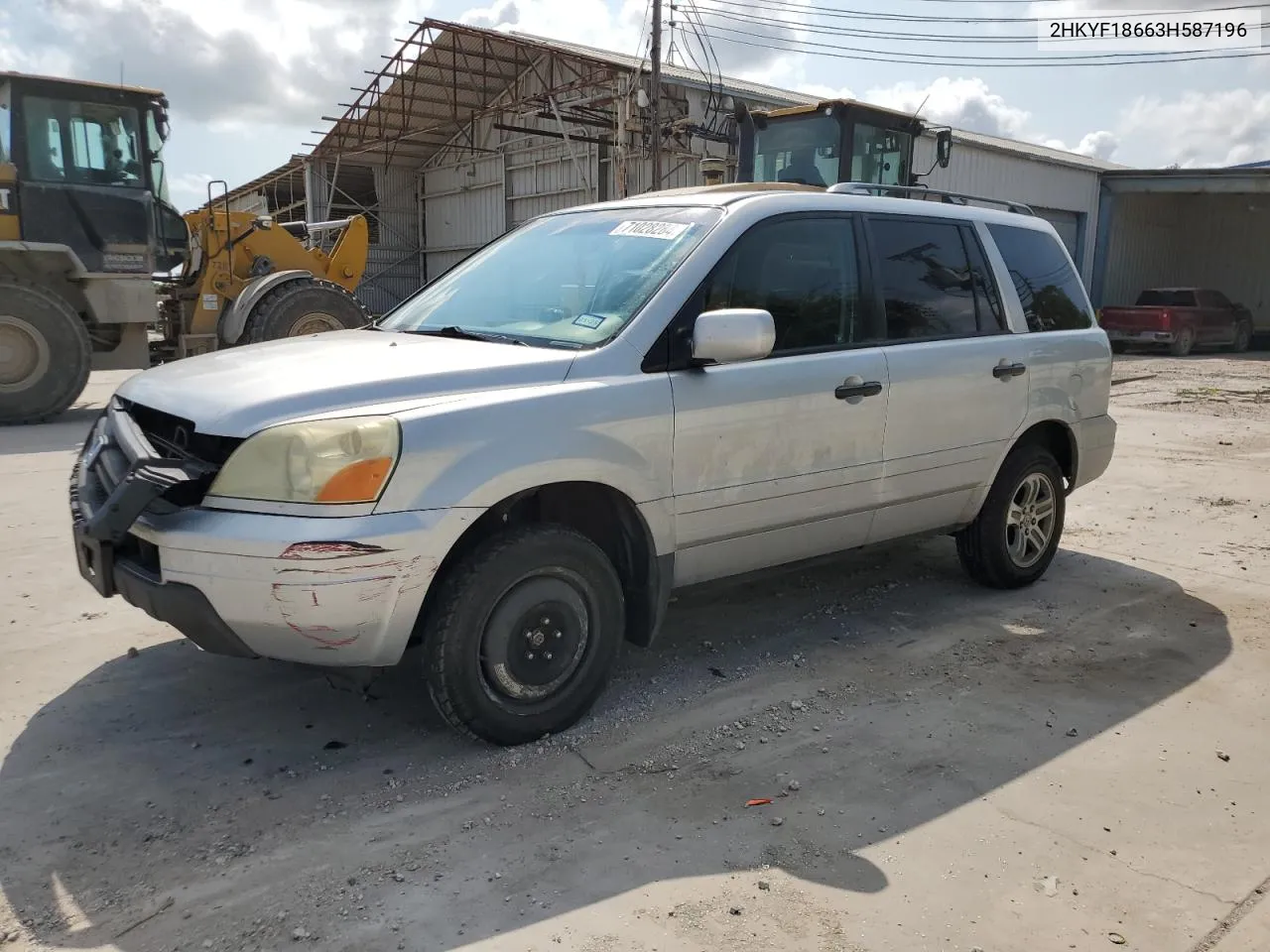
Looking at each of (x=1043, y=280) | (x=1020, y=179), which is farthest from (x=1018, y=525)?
(x=1020, y=179)

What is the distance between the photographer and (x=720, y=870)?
2.83 meters

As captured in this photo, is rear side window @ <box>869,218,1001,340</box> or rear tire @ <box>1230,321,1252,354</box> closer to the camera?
rear side window @ <box>869,218,1001,340</box>

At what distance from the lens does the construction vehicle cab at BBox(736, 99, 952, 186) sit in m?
13.8

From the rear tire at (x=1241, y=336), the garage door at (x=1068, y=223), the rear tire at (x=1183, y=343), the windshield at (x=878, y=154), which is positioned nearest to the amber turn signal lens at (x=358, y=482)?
the windshield at (x=878, y=154)

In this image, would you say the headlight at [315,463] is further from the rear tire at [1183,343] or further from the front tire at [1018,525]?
the rear tire at [1183,343]

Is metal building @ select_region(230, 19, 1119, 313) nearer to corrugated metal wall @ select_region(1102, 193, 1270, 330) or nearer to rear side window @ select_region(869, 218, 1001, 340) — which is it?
corrugated metal wall @ select_region(1102, 193, 1270, 330)

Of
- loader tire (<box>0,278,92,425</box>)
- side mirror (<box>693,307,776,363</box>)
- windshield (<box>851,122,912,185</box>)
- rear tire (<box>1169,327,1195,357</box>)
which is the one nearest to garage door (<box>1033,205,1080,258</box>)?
rear tire (<box>1169,327,1195,357</box>)

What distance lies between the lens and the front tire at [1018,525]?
5145 mm

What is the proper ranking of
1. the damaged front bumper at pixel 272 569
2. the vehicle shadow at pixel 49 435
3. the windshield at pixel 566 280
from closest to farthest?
1. the damaged front bumper at pixel 272 569
2. the windshield at pixel 566 280
3. the vehicle shadow at pixel 49 435

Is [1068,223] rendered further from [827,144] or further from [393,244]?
[393,244]

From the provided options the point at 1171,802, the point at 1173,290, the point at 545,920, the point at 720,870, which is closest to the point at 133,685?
the point at 545,920

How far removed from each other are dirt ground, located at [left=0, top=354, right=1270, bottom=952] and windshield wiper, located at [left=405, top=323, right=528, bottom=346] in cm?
120

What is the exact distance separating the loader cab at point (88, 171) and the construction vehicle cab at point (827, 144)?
785 centimetres

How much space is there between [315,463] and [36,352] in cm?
947
